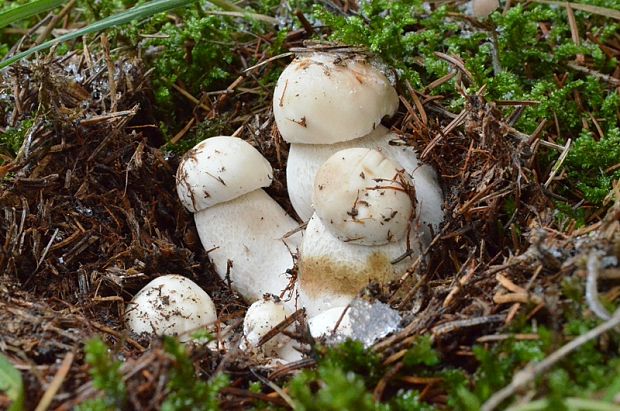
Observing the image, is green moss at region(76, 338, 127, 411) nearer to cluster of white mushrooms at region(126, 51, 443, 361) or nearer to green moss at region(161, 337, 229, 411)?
green moss at region(161, 337, 229, 411)

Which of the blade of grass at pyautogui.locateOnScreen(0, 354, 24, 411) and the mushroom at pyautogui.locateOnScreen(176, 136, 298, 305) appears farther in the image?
the mushroom at pyautogui.locateOnScreen(176, 136, 298, 305)

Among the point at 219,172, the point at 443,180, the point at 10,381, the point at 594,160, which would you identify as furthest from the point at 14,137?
the point at 594,160

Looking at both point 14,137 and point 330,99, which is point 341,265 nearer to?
point 330,99

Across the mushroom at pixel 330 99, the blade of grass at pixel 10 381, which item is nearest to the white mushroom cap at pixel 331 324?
the mushroom at pixel 330 99

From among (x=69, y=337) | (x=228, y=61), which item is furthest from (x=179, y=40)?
(x=69, y=337)

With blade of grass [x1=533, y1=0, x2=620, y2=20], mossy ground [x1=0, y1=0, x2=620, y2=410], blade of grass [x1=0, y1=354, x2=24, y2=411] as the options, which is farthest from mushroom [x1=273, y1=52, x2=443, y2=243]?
blade of grass [x1=0, y1=354, x2=24, y2=411]

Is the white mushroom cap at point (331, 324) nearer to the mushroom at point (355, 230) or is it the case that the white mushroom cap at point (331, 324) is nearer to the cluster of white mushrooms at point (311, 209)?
the cluster of white mushrooms at point (311, 209)

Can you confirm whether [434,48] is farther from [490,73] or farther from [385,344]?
[385,344]
